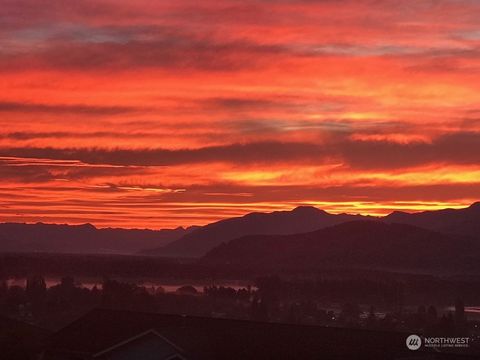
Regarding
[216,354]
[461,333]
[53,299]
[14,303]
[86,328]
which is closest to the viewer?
[216,354]

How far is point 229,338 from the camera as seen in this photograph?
2574 inches

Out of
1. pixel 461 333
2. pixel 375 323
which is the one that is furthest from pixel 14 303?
pixel 461 333

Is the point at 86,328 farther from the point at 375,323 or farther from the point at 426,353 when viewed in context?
the point at 375,323

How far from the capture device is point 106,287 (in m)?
187

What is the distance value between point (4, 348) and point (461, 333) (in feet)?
344

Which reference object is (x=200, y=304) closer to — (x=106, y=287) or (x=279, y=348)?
(x=106, y=287)

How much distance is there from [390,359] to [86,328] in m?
20.6

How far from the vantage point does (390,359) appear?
63031mm

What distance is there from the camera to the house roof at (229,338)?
62.1m

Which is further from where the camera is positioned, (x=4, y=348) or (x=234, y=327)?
(x=234, y=327)

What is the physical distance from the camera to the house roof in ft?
204

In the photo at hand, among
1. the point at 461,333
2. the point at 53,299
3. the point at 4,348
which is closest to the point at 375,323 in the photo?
the point at 461,333

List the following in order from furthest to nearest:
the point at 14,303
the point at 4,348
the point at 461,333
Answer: the point at 14,303
the point at 461,333
the point at 4,348

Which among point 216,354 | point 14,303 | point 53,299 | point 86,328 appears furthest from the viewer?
point 53,299
